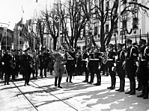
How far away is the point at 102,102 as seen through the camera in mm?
9406

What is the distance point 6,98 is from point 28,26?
58322mm

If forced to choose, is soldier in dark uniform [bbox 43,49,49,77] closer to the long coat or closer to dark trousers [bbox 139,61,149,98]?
the long coat

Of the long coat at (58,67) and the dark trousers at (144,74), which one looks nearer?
the dark trousers at (144,74)

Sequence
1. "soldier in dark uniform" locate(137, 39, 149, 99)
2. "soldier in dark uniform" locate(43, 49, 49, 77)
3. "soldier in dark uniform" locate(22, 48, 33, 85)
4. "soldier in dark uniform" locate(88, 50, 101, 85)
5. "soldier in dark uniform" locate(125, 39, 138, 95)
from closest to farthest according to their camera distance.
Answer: "soldier in dark uniform" locate(137, 39, 149, 99), "soldier in dark uniform" locate(125, 39, 138, 95), "soldier in dark uniform" locate(88, 50, 101, 85), "soldier in dark uniform" locate(22, 48, 33, 85), "soldier in dark uniform" locate(43, 49, 49, 77)

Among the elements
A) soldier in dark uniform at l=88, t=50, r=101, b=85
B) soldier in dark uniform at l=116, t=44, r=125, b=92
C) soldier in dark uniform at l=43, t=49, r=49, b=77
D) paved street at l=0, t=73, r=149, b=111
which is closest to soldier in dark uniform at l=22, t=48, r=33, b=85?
soldier in dark uniform at l=88, t=50, r=101, b=85

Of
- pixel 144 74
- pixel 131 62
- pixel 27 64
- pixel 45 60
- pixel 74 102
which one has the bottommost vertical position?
pixel 74 102

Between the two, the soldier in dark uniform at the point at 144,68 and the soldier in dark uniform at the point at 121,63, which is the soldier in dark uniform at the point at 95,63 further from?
the soldier in dark uniform at the point at 144,68

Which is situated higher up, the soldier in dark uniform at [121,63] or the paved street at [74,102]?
the soldier in dark uniform at [121,63]

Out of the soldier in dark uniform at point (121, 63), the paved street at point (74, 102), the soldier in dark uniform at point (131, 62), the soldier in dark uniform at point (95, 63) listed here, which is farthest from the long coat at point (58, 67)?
the soldier in dark uniform at point (131, 62)

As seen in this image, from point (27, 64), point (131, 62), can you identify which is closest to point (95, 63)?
point (27, 64)

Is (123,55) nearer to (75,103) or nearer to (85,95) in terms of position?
(85,95)

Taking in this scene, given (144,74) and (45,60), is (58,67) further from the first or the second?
(45,60)

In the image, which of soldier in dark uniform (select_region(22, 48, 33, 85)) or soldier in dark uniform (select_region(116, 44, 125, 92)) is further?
soldier in dark uniform (select_region(22, 48, 33, 85))

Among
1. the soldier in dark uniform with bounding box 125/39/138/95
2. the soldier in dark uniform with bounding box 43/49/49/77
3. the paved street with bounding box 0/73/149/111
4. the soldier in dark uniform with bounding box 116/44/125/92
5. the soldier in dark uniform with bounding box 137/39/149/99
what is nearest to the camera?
the paved street with bounding box 0/73/149/111
